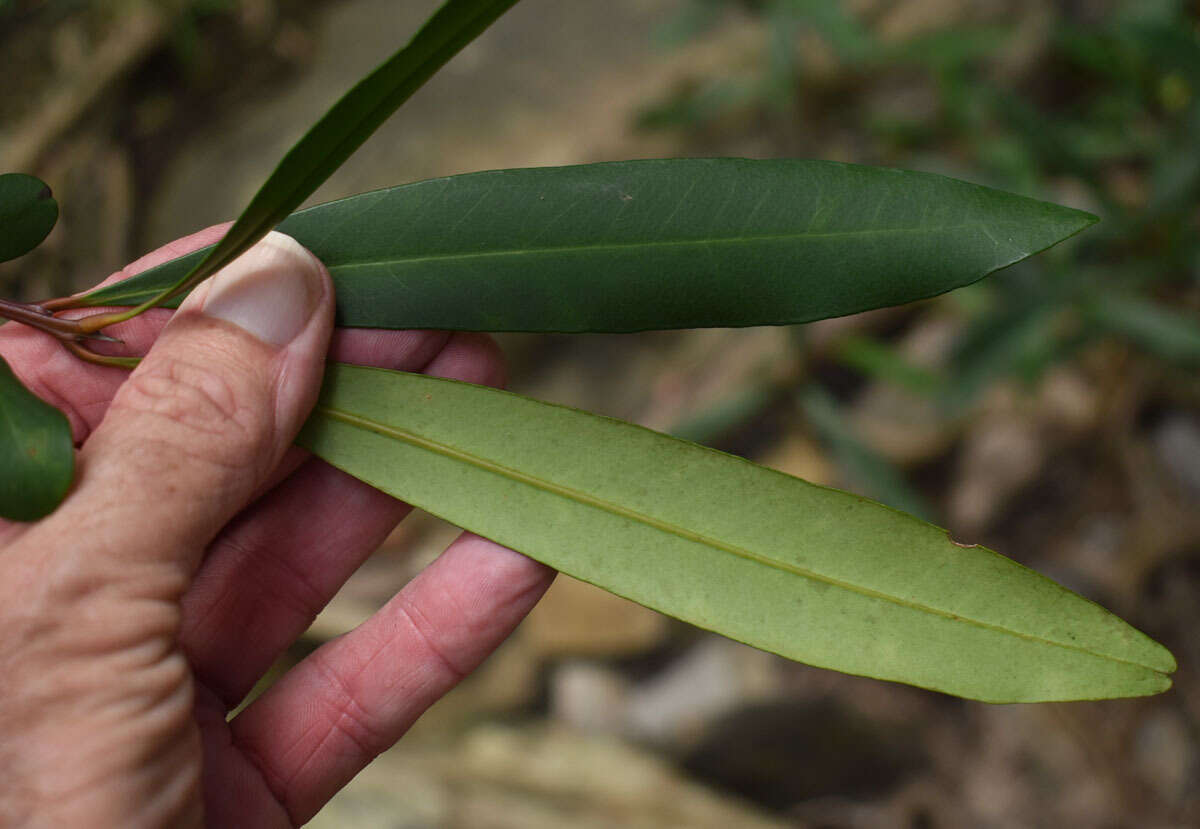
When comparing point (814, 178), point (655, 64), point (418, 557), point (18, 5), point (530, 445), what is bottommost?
point (418, 557)

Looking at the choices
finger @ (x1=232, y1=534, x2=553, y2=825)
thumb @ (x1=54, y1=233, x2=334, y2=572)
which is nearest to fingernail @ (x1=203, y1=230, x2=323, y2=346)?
thumb @ (x1=54, y1=233, x2=334, y2=572)

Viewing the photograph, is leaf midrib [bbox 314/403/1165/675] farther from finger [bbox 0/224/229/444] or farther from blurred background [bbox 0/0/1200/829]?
blurred background [bbox 0/0/1200/829]

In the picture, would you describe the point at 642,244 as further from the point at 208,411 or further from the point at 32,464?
the point at 32,464

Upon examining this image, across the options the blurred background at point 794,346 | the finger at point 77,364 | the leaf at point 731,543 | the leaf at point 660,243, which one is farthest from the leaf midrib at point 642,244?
the blurred background at point 794,346

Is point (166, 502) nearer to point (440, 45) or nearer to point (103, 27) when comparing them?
point (440, 45)

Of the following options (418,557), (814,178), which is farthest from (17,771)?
(418,557)

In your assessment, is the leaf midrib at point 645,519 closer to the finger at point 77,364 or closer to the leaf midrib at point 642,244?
the leaf midrib at point 642,244
